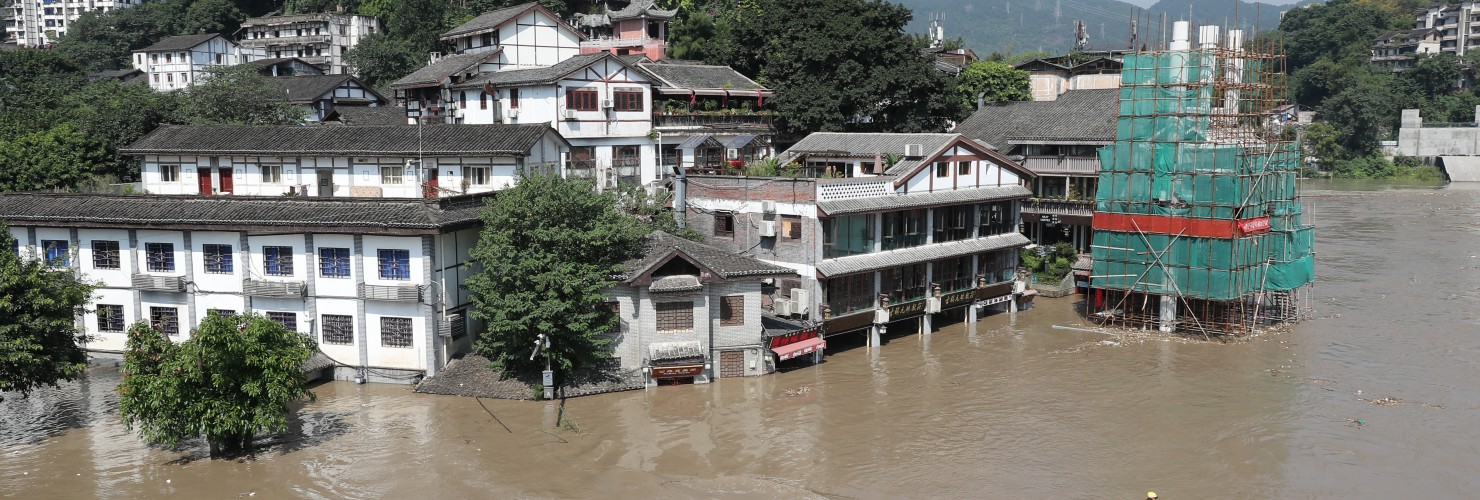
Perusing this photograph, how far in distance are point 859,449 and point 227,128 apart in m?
27.0

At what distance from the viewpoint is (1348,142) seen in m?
95.7

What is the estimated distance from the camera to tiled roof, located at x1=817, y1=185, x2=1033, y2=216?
3100cm

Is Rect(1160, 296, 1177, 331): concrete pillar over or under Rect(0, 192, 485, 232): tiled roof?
under

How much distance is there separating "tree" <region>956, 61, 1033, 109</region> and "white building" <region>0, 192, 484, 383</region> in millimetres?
33473

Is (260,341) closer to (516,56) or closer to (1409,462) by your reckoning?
(1409,462)

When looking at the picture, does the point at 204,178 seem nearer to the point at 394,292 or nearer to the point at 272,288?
the point at 272,288

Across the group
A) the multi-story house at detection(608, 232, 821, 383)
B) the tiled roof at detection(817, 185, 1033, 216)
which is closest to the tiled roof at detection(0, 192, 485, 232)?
the multi-story house at detection(608, 232, 821, 383)

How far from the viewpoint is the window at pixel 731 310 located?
28484 mm

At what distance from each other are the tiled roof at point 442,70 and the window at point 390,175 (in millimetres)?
12108

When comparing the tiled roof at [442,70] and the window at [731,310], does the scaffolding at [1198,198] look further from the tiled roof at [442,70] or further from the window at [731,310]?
the tiled roof at [442,70]

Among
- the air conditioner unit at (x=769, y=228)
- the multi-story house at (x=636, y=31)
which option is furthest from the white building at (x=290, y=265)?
the multi-story house at (x=636, y=31)

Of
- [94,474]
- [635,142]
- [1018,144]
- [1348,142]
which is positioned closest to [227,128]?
[635,142]

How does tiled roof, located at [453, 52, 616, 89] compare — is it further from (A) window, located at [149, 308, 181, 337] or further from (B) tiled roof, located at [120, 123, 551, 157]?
(A) window, located at [149, 308, 181, 337]

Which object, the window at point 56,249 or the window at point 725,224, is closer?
the window at point 56,249
